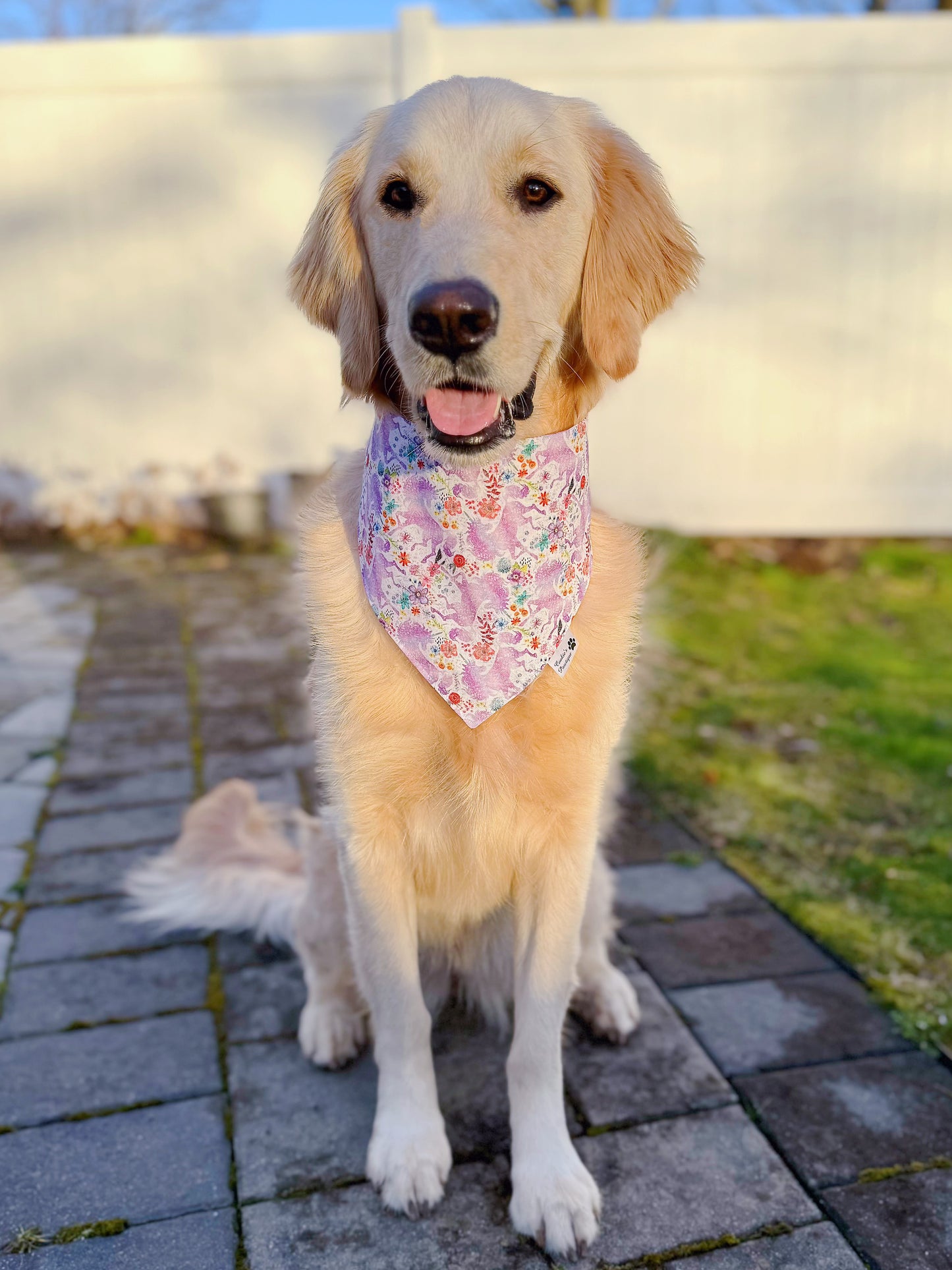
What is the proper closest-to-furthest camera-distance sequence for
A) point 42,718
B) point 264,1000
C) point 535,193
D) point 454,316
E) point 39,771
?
1. point 454,316
2. point 535,193
3. point 264,1000
4. point 39,771
5. point 42,718

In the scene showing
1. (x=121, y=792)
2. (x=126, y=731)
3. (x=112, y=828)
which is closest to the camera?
(x=112, y=828)

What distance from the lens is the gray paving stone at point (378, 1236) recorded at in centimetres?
160

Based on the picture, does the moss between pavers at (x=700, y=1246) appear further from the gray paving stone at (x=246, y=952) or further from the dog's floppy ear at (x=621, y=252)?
the dog's floppy ear at (x=621, y=252)

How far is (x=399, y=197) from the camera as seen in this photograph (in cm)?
173

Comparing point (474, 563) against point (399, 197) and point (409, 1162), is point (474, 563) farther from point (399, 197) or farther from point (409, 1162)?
point (409, 1162)

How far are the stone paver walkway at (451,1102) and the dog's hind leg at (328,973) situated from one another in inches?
2.0

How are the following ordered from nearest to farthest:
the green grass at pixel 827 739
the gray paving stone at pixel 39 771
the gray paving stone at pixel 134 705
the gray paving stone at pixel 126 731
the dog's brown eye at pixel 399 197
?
the dog's brown eye at pixel 399 197 → the green grass at pixel 827 739 → the gray paving stone at pixel 39 771 → the gray paving stone at pixel 126 731 → the gray paving stone at pixel 134 705

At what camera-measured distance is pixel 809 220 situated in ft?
18.1

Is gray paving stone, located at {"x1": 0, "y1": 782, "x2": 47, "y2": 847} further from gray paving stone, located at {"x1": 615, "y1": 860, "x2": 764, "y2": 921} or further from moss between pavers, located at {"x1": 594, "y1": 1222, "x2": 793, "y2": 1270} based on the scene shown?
Result: moss between pavers, located at {"x1": 594, "y1": 1222, "x2": 793, "y2": 1270}

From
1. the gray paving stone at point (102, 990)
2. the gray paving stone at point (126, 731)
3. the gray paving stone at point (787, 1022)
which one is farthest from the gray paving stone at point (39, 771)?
the gray paving stone at point (787, 1022)

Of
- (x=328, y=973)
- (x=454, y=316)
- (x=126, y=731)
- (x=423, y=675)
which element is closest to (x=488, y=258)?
(x=454, y=316)

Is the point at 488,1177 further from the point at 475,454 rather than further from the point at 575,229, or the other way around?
the point at 575,229

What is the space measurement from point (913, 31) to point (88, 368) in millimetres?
5036

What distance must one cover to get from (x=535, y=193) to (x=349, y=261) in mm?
370
